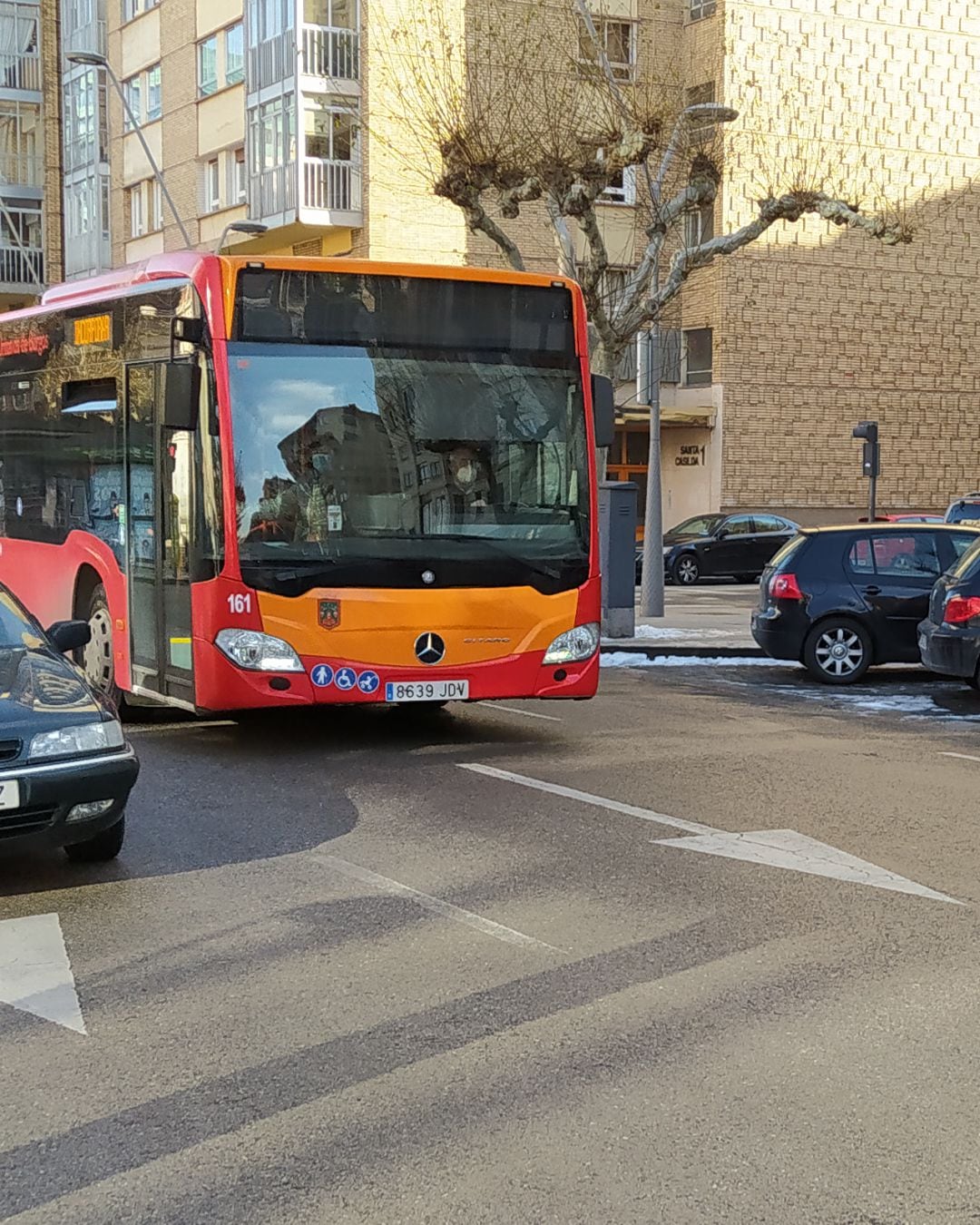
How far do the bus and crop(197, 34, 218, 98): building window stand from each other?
3328 centimetres

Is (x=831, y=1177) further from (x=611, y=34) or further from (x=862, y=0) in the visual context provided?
(x=862, y=0)

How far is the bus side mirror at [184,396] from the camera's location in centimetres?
1081

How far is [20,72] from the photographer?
5203 cm

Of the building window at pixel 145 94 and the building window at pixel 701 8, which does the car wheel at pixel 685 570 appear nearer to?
the building window at pixel 701 8

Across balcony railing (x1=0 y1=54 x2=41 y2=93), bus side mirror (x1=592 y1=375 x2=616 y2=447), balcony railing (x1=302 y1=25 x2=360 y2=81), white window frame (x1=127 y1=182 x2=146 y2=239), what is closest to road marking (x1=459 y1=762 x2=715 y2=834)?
bus side mirror (x1=592 y1=375 x2=616 y2=447)

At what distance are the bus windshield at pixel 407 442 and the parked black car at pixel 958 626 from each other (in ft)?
13.9

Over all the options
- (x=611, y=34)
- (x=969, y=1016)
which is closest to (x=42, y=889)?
(x=969, y=1016)

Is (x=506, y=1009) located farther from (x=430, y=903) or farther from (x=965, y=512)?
(x=965, y=512)

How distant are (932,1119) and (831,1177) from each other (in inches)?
20.3

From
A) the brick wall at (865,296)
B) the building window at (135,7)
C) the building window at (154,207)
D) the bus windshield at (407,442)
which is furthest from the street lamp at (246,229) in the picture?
the bus windshield at (407,442)

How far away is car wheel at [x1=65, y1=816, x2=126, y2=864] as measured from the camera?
7727mm

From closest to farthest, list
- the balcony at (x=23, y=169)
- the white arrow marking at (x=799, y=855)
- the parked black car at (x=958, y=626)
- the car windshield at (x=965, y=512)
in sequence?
the white arrow marking at (x=799, y=855) → the parked black car at (x=958, y=626) → the car windshield at (x=965, y=512) → the balcony at (x=23, y=169)

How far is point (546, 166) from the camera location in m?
21.7

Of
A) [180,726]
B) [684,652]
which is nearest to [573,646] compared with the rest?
[180,726]
